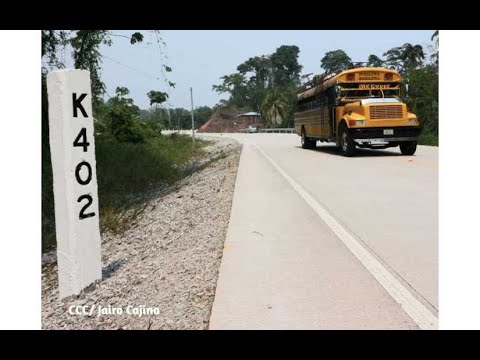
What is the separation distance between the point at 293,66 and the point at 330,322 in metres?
52.8

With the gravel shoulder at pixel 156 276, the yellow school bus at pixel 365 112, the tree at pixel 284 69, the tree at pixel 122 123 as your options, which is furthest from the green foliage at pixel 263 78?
the gravel shoulder at pixel 156 276

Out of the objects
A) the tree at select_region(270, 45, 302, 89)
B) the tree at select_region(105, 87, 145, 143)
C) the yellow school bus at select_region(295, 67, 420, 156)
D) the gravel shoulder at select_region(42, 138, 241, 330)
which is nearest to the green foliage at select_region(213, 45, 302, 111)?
the tree at select_region(270, 45, 302, 89)

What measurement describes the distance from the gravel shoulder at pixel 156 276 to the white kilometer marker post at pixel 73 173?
31cm

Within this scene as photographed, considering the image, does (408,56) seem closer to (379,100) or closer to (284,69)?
(284,69)

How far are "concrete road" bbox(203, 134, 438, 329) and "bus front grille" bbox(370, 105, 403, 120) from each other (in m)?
6.44

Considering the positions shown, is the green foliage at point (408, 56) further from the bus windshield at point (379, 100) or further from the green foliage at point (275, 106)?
the bus windshield at point (379, 100)

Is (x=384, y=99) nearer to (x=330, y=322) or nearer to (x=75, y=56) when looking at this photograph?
(x=75, y=56)

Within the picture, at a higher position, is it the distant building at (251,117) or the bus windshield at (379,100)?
the distant building at (251,117)

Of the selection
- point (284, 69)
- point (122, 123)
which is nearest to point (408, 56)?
point (284, 69)

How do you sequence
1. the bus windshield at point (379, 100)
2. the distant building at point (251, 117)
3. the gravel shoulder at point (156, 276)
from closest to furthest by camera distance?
the gravel shoulder at point (156, 276)
the bus windshield at point (379, 100)
the distant building at point (251, 117)

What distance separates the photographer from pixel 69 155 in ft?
11.5

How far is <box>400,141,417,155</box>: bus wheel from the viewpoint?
15.5 metres

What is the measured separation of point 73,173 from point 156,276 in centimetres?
132

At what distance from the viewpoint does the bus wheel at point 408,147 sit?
15.5 meters
